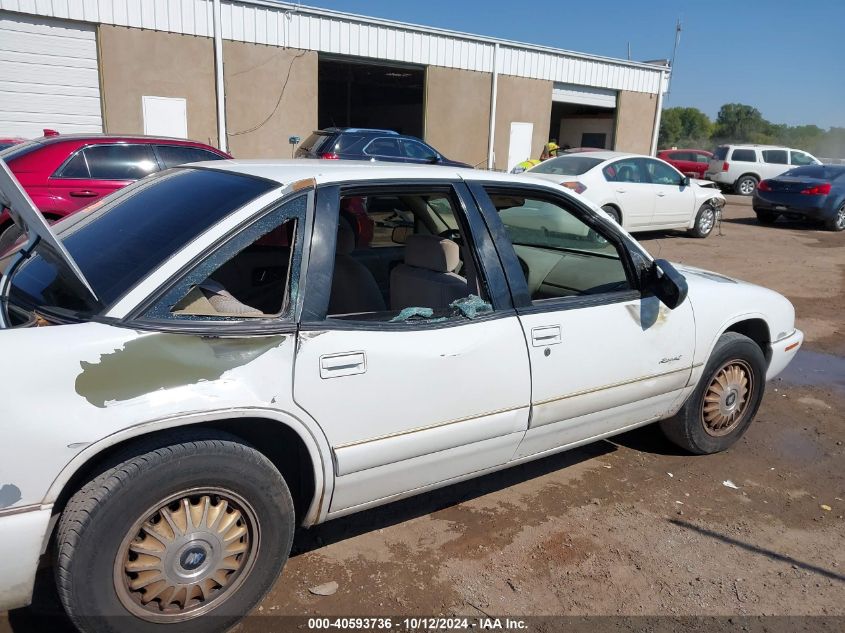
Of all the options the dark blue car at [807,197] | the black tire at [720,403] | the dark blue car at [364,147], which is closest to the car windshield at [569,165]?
the dark blue car at [364,147]

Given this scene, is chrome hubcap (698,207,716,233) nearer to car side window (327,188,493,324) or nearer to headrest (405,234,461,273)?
car side window (327,188,493,324)

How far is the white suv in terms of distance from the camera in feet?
80.9

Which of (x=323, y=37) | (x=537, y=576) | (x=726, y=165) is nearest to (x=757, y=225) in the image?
(x=726, y=165)

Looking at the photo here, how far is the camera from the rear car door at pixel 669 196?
12.8m

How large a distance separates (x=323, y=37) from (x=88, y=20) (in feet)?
17.5

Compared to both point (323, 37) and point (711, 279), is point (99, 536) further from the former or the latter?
point (323, 37)

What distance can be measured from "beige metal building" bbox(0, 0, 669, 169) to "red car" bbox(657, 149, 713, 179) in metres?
5.06

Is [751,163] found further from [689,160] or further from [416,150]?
[416,150]

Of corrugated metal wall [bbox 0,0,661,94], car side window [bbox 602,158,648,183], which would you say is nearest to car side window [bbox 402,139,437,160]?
car side window [bbox 602,158,648,183]

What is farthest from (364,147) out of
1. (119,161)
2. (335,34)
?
(335,34)

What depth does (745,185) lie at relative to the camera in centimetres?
2522

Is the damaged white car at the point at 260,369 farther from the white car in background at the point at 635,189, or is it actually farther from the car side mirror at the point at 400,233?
the white car in background at the point at 635,189

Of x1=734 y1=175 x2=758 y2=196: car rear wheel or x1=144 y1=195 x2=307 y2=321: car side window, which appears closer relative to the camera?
x1=144 y1=195 x2=307 y2=321: car side window

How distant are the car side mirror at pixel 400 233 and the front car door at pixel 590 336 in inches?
26.5
